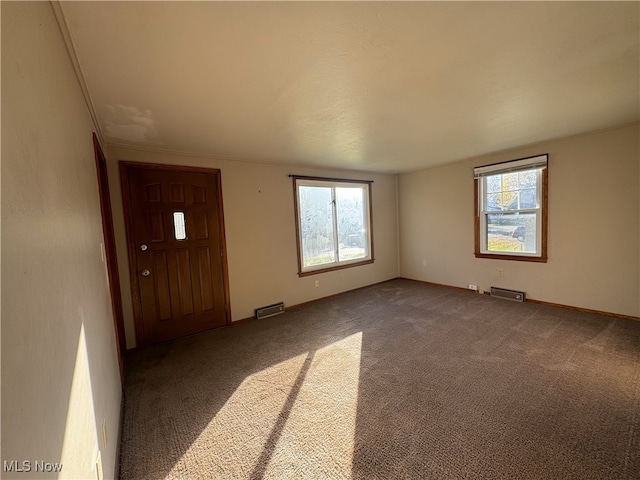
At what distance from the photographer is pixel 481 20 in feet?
4.41

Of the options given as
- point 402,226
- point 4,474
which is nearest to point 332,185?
point 402,226

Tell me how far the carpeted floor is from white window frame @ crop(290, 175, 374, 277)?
126cm

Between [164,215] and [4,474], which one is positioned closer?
[4,474]

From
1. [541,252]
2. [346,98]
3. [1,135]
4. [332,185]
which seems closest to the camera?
[1,135]

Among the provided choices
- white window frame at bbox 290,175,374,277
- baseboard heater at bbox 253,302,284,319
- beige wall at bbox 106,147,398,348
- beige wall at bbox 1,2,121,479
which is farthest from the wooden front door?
beige wall at bbox 1,2,121,479

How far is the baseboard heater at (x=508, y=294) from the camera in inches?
159

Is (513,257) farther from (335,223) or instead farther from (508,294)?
(335,223)

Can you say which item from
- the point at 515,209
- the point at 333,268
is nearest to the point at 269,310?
the point at 333,268

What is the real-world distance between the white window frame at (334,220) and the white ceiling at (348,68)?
1.43m

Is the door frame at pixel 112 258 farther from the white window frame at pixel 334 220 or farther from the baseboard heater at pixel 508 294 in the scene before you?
the baseboard heater at pixel 508 294

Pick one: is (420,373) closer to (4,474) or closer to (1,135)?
(4,474)

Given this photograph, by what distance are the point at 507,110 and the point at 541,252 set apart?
93.5 inches

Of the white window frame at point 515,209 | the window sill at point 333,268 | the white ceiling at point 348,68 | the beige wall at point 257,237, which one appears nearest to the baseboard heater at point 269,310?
the beige wall at point 257,237

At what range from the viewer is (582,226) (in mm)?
3477
